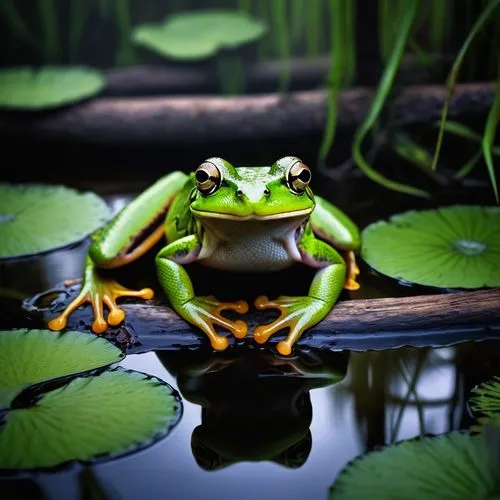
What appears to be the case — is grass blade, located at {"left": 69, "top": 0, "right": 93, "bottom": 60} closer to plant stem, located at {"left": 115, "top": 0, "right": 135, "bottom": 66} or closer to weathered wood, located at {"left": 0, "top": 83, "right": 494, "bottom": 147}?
plant stem, located at {"left": 115, "top": 0, "right": 135, "bottom": 66}

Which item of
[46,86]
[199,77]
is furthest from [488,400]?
[199,77]

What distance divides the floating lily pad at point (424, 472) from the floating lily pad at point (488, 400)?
119 mm

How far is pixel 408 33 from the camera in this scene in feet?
9.59

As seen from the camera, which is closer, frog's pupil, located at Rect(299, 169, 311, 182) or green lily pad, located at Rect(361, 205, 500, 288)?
frog's pupil, located at Rect(299, 169, 311, 182)

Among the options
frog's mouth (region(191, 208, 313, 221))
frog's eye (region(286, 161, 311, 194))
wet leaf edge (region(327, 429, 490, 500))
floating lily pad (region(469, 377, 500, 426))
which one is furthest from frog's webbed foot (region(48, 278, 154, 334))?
floating lily pad (region(469, 377, 500, 426))

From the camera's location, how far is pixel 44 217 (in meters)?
2.99

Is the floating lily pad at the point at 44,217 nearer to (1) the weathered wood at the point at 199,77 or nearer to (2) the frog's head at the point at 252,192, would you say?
(2) the frog's head at the point at 252,192

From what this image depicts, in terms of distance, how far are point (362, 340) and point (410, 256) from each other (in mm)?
555

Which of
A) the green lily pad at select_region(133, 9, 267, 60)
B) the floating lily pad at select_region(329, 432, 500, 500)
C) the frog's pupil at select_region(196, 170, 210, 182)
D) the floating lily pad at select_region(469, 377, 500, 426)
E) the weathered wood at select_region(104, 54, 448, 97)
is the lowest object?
the floating lily pad at select_region(469, 377, 500, 426)

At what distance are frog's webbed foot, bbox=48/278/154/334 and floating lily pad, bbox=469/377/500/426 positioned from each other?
1.04m

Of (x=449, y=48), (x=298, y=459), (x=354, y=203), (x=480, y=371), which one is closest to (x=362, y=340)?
(x=480, y=371)

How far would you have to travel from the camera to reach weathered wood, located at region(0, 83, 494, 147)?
3.78 m

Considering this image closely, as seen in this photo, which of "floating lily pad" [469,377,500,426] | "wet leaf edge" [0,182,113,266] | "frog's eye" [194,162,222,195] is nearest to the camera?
"floating lily pad" [469,377,500,426]

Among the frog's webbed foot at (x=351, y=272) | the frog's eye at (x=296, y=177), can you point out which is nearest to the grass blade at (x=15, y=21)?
the frog's webbed foot at (x=351, y=272)
